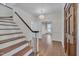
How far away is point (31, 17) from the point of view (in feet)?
7.77

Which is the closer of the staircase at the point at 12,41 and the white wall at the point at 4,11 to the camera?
the staircase at the point at 12,41

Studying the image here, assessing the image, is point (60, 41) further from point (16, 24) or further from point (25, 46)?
point (16, 24)

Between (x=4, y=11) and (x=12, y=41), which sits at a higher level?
(x=4, y=11)

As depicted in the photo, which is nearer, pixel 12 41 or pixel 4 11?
pixel 12 41

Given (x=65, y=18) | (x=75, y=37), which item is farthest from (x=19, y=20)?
(x=75, y=37)

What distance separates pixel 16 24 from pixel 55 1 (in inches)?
64.3

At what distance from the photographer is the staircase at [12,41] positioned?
2.11m

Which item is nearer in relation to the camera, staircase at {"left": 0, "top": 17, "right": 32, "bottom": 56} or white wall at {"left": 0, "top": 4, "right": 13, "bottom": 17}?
staircase at {"left": 0, "top": 17, "right": 32, "bottom": 56}

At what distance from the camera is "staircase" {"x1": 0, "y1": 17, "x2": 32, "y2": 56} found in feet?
6.91

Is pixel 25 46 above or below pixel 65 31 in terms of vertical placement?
below

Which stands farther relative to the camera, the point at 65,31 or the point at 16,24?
the point at 16,24

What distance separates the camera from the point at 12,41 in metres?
2.58

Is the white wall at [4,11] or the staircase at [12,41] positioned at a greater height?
the white wall at [4,11]

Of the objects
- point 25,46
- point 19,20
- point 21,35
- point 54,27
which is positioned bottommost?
point 25,46
